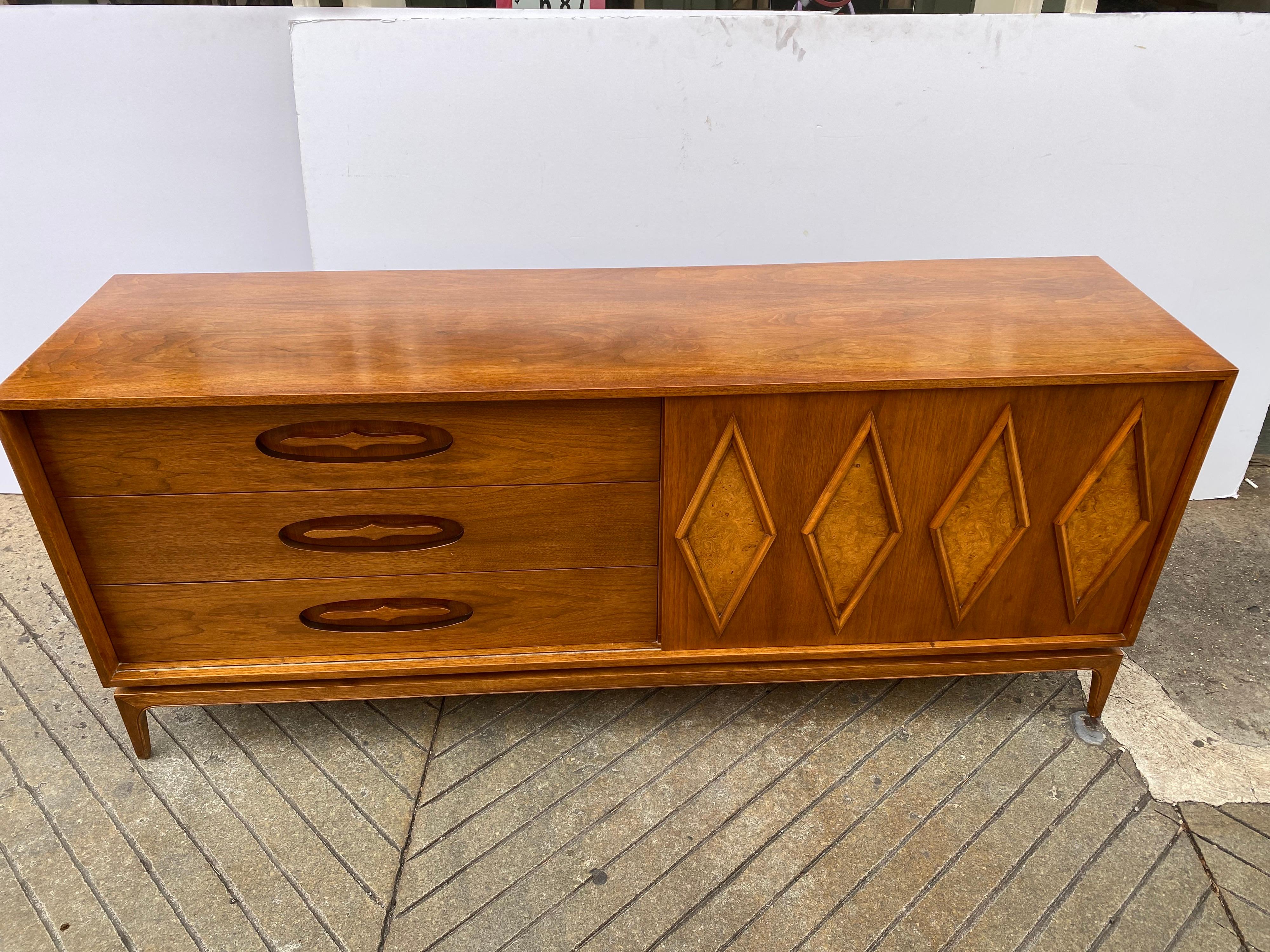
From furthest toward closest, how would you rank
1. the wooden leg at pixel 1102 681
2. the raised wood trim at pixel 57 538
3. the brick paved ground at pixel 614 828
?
the wooden leg at pixel 1102 681 < the brick paved ground at pixel 614 828 < the raised wood trim at pixel 57 538

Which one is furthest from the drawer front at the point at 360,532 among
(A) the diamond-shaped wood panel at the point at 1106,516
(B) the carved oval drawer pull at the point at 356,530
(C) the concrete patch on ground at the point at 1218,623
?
(C) the concrete patch on ground at the point at 1218,623

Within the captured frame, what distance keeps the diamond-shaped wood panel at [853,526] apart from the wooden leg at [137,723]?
1332 mm

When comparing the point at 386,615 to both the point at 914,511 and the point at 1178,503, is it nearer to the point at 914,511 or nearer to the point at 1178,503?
the point at 914,511

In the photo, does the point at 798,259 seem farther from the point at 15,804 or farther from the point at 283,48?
the point at 15,804

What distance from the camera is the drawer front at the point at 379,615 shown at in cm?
167

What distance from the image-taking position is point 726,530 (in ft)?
5.38

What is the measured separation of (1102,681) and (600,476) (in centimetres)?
114

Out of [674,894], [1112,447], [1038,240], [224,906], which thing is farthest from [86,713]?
[1038,240]

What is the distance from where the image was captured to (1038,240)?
7.22 ft

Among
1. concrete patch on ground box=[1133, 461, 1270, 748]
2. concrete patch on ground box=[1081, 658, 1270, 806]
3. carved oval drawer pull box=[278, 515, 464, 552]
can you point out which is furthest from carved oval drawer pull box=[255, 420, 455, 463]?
concrete patch on ground box=[1133, 461, 1270, 748]

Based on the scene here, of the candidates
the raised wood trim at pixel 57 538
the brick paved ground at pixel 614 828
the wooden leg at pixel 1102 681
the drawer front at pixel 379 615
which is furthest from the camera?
the wooden leg at pixel 1102 681

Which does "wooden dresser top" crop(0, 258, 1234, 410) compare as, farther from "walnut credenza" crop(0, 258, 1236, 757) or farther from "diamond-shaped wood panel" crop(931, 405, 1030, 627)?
"diamond-shaped wood panel" crop(931, 405, 1030, 627)

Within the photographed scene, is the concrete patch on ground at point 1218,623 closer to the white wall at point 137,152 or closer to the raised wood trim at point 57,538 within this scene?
the raised wood trim at point 57,538

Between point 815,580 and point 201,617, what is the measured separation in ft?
3.78
